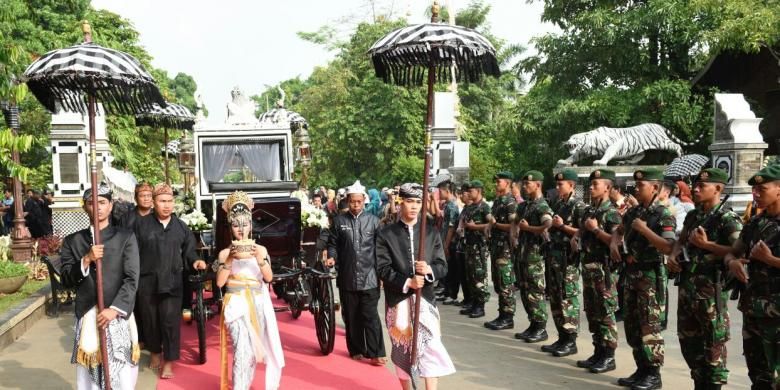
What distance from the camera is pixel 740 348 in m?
7.67

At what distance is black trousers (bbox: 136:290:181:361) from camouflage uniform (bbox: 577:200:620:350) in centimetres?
420

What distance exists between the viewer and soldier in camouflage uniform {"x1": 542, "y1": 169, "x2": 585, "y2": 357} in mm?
7457

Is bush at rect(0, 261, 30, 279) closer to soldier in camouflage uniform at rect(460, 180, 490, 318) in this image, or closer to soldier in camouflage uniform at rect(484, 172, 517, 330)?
soldier in camouflage uniform at rect(460, 180, 490, 318)

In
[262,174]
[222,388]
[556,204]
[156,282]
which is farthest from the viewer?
[262,174]

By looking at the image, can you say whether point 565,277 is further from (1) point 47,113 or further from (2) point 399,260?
(1) point 47,113

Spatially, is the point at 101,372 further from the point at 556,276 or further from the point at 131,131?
the point at 131,131

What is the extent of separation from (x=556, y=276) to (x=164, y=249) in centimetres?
417

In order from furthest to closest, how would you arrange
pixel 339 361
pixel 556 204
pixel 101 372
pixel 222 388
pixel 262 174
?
pixel 262 174 < pixel 556 204 < pixel 339 361 < pixel 222 388 < pixel 101 372

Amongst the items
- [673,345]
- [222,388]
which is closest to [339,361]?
[222,388]

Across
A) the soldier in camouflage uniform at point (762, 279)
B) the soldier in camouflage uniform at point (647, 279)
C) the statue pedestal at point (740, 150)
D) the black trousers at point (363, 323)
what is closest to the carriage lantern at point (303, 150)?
the black trousers at point (363, 323)

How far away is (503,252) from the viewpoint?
9.10 m

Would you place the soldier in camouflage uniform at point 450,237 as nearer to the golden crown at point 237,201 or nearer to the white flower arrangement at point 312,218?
the white flower arrangement at point 312,218

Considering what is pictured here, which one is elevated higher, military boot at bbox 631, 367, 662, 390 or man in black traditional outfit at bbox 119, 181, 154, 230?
man in black traditional outfit at bbox 119, 181, 154, 230

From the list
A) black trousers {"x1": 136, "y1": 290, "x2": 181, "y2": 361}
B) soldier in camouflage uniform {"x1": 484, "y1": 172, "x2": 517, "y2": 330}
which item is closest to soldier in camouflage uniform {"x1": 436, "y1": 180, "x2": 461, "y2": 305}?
soldier in camouflage uniform {"x1": 484, "y1": 172, "x2": 517, "y2": 330}
